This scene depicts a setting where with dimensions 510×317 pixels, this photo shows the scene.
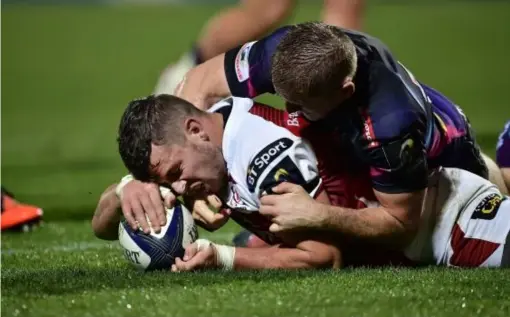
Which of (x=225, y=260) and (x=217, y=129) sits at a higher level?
(x=217, y=129)

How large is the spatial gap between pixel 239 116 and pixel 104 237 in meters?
0.88

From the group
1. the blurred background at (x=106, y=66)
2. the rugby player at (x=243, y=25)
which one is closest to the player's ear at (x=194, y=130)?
the rugby player at (x=243, y=25)

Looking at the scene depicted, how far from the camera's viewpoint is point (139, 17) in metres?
24.2

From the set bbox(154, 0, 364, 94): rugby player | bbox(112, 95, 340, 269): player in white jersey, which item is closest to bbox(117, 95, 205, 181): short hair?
bbox(112, 95, 340, 269): player in white jersey

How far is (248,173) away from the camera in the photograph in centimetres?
477

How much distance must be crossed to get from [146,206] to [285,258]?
55 cm

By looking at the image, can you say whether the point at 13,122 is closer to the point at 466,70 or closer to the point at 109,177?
the point at 109,177

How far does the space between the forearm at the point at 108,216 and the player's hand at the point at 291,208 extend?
72cm

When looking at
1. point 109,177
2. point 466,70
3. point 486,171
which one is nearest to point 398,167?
point 486,171

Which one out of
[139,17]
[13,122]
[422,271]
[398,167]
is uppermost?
[398,167]

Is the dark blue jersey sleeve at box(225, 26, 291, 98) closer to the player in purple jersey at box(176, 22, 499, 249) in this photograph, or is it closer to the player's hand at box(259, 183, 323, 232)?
the player in purple jersey at box(176, 22, 499, 249)

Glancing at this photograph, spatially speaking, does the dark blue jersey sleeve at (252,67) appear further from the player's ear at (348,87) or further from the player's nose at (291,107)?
the player's ear at (348,87)

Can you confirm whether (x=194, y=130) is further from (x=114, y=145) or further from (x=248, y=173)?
(x=114, y=145)

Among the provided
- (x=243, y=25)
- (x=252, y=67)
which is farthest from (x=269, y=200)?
(x=243, y=25)
